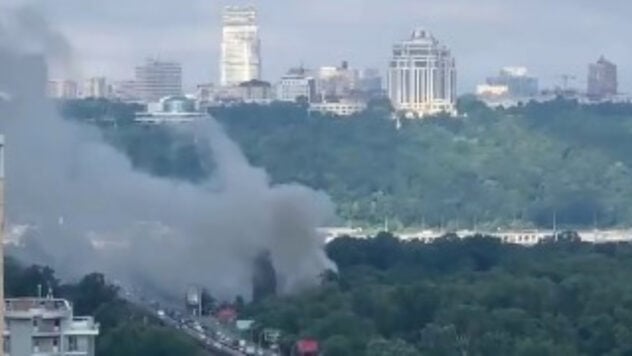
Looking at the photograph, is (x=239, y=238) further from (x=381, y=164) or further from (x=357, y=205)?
(x=381, y=164)

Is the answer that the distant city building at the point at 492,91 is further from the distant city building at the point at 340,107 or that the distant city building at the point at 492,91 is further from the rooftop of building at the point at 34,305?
the rooftop of building at the point at 34,305

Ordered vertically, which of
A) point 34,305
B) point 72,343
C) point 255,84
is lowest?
point 72,343

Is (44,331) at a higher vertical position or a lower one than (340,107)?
lower

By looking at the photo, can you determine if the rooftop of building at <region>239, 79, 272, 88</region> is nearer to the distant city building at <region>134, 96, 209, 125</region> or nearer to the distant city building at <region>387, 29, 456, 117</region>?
the distant city building at <region>387, 29, 456, 117</region>

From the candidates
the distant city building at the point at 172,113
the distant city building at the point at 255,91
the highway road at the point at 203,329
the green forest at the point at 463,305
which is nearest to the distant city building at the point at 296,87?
the distant city building at the point at 255,91

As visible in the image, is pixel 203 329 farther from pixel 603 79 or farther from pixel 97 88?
pixel 603 79

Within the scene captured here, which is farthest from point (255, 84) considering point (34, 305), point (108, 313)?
point (34, 305)

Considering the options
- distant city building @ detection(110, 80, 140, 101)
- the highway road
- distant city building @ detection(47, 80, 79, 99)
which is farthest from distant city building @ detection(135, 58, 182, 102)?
the highway road
